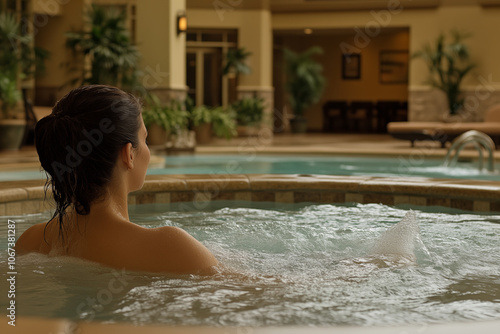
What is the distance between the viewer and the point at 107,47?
432 inches

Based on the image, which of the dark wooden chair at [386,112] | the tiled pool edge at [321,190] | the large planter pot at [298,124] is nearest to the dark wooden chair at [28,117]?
the tiled pool edge at [321,190]

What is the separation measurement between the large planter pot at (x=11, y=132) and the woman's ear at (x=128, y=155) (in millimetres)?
8431

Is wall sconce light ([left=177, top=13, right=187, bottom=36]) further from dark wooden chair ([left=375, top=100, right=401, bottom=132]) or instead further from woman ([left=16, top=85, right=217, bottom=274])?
woman ([left=16, top=85, right=217, bottom=274])

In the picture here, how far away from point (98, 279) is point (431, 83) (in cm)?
1505

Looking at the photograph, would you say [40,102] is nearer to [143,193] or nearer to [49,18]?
[49,18]

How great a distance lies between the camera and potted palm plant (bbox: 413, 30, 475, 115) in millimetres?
15703

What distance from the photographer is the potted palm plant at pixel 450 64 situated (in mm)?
15703

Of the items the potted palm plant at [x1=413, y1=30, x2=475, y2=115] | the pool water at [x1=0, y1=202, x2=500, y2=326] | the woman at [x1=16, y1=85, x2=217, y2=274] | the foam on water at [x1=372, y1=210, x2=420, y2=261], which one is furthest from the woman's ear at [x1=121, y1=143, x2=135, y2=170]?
the potted palm plant at [x1=413, y1=30, x2=475, y2=115]

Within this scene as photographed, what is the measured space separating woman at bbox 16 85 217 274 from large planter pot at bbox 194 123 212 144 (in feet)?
35.4

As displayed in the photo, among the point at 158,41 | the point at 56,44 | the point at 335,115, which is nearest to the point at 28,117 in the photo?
the point at 158,41

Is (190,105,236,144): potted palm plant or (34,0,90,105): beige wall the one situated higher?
(34,0,90,105): beige wall

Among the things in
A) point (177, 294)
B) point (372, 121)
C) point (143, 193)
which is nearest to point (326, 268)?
point (177, 294)

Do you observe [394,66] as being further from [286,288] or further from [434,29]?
[286,288]

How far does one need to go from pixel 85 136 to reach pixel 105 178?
161mm
